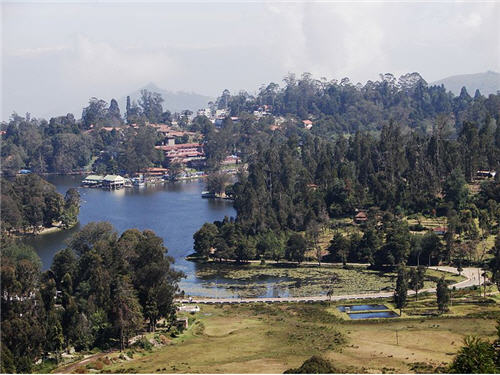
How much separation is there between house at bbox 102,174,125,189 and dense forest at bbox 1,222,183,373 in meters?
35.0

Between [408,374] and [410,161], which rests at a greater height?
[410,161]

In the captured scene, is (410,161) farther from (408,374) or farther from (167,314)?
(408,374)

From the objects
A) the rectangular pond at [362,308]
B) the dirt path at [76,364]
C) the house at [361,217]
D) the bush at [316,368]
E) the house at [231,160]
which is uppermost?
the house at [231,160]

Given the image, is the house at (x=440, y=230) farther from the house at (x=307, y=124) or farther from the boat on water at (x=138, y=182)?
the house at (x=307, y=124)

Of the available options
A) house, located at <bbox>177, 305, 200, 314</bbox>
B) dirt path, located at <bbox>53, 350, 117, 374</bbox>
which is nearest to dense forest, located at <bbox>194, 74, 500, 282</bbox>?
house, located at <bbox>177, 305, 200, 314</bbox>

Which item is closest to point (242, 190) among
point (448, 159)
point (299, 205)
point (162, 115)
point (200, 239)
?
point (299, 205)

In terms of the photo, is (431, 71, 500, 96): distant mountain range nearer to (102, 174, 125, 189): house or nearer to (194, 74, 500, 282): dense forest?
(194, 74, 500, 282): dense forest

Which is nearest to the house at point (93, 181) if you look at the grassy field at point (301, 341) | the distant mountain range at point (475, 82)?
the grassy field at point (301, 341)

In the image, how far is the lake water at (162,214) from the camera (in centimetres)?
3766

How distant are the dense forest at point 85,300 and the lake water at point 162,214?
4738mm

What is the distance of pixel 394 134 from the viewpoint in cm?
5066

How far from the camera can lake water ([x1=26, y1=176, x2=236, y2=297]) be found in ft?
124

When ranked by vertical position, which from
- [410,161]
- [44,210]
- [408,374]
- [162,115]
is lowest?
[408,374]

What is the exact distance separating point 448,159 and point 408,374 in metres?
28.3
